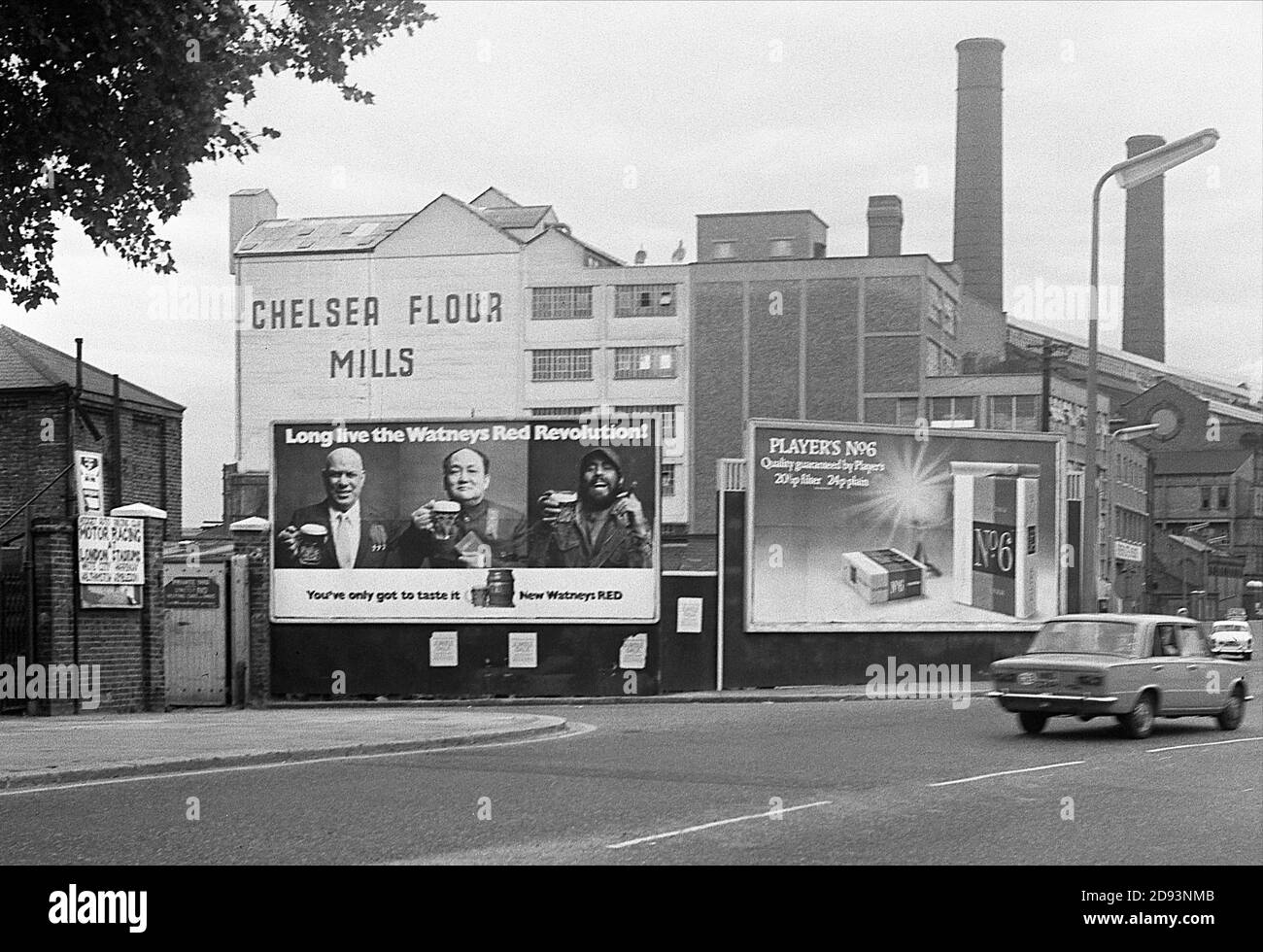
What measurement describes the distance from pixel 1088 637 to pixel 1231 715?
2.52 metres

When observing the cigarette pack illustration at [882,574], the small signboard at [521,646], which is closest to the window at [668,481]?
the cigarette pack illustration at [882,574]

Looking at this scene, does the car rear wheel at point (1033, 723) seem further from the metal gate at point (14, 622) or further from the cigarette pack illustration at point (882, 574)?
the metal gate at point (14, 622)

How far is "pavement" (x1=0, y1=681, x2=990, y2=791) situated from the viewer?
15038 millimetres

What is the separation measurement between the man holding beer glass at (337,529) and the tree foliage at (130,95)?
16.7 meters

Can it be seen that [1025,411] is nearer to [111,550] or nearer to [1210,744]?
[111,550]

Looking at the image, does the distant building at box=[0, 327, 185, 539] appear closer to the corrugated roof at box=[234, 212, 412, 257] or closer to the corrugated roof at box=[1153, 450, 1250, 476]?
the corrugated roof at box=[234, 212, 412, 257]

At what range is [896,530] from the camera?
33.4 m

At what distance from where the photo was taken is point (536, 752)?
1788cm

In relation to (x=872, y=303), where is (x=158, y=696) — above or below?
below

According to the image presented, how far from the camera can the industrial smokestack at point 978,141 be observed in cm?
8419

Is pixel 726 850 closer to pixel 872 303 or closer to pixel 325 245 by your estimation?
pixel 872 303

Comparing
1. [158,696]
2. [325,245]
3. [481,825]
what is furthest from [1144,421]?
[481,825]
